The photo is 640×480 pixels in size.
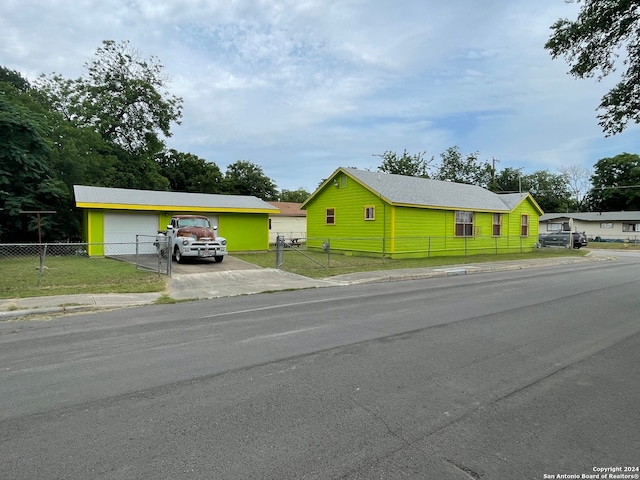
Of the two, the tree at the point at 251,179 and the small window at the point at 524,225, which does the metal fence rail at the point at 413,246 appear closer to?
the small window at the point at 524,225

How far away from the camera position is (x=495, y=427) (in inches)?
137

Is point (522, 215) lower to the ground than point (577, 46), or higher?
lower

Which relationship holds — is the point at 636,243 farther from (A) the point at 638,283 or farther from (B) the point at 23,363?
(B) the point at 23,363

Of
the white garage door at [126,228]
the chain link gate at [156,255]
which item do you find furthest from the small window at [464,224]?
the white garage door at [126,228]

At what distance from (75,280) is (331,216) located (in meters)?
→ 16.7

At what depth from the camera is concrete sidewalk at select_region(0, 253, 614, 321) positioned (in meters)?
8.78

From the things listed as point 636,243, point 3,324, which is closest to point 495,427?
point 3,324

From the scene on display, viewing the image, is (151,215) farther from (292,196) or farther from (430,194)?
(292,196)

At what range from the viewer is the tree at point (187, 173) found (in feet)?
170

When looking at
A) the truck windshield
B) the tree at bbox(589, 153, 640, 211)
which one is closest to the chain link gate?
the truck windshield

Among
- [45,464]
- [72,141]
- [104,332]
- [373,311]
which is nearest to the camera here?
[45,464]

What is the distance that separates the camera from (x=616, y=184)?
7131cm

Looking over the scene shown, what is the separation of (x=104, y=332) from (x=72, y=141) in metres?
26.2

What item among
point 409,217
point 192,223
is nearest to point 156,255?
point 192,223
